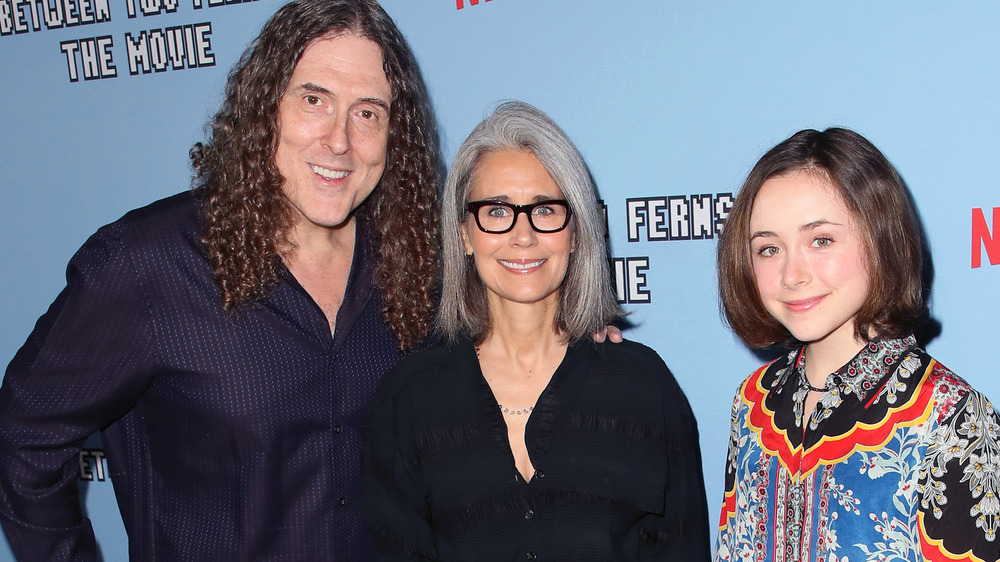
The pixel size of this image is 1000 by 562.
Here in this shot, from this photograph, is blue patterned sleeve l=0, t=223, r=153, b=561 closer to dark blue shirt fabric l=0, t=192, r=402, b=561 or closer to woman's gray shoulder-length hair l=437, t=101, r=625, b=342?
dark blue shirt fabric l=0, t=192, r=402, b=561

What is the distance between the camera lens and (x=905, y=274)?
1467 millimetres

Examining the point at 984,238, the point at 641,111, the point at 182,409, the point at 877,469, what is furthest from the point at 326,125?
the point at 984,238

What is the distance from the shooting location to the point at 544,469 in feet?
5.62

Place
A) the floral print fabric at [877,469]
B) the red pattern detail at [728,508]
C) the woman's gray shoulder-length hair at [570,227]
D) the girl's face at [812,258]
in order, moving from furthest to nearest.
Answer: the woman's gray shoulder-length hair at [570,227] < the red pattern detail at [728,508] < the girl's face at [812,258] < the floral print fabric at [877,469]

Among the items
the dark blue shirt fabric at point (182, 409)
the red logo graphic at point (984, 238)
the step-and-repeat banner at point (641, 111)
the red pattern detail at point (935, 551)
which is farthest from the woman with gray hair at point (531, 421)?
the red logo graphic at point (984, 238)

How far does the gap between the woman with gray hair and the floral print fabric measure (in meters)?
0.22

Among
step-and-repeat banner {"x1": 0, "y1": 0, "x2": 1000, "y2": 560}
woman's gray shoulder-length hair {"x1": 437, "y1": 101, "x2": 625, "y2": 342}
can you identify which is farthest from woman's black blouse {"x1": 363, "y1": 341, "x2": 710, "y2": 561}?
step-and-repeat banner {"x1": 0, "y1": 0, "x2": 1000, "y2": 560}

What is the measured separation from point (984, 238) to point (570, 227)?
0.98 m

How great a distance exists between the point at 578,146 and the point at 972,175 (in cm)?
93

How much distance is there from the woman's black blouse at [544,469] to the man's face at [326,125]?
42 cm

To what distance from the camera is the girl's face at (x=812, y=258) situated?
4.74 feet

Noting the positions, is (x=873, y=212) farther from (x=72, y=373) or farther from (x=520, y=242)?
(x=72, y=373)

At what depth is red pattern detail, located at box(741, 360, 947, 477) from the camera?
1398 mm

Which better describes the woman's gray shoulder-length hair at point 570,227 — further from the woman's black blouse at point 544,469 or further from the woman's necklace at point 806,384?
the woman's necklace at point 806,384
